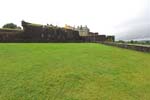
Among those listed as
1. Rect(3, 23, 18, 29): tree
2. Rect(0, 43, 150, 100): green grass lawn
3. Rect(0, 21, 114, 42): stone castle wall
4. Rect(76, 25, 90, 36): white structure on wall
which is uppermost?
Rect(3, 23, 18, 29): tree

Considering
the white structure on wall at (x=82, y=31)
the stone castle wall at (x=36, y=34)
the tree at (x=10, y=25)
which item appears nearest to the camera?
the stone castle wall at (x=36, y=34)

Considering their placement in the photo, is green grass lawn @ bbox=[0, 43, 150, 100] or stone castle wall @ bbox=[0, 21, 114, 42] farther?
stone castle wall @ bbox=[0, 21, 114, 42]

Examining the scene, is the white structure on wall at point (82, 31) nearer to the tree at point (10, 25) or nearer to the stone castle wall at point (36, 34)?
the stone castle wall at point (36, 34)

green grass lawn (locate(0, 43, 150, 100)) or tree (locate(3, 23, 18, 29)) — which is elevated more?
tree (locate(3, 23, 18, 29))

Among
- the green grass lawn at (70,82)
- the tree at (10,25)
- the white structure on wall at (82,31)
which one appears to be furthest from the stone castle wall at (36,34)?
the tree at (10,25)

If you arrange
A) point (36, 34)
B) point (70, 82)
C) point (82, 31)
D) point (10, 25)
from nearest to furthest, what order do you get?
point (70, 82)
point (36, 34)
point (10, 25)
point (82, 31)

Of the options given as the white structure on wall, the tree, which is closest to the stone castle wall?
the white structure on wall

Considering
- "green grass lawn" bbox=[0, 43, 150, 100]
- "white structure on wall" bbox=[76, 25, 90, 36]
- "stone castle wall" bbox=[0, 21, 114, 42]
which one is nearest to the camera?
"green grass lawn" bbox=[0, 43, 150, 100]

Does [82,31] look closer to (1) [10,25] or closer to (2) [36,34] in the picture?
(1) [10,25]

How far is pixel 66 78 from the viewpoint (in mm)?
6719

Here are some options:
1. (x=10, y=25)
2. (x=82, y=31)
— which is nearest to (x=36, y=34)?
(x=10, y=25)

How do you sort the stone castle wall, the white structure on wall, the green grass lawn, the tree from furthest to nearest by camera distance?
the white structure on wall, the tree, the stone castle wall, the green grass lawn

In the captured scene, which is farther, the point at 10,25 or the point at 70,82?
the point at 10,25

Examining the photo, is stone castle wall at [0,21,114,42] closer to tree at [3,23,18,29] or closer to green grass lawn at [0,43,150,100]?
green grass lawn at [0,43,150,100]
